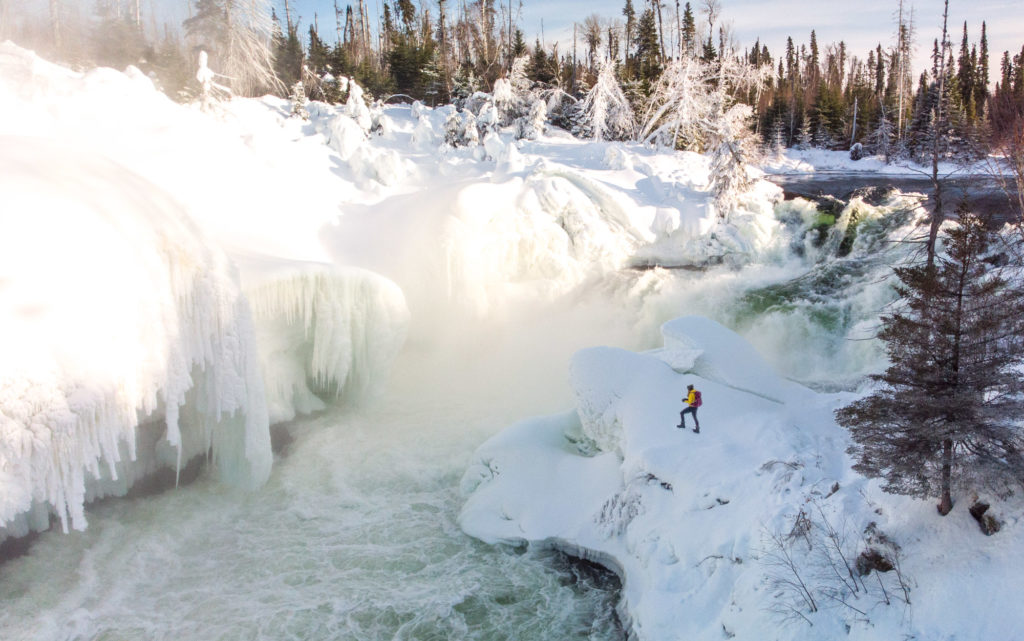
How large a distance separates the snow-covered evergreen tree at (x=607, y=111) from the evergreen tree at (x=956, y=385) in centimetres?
2276

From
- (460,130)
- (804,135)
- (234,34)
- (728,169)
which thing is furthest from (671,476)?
(804,135)

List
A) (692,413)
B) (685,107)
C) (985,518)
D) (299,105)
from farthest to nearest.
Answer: (685,107), (299,105), (692,413), (985,518)

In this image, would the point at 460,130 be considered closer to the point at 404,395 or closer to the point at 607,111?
the point at 607,111

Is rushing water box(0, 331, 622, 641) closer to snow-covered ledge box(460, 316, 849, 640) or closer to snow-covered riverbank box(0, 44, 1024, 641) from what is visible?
snow-covered riverbank box(0, 44, 1024, 641)

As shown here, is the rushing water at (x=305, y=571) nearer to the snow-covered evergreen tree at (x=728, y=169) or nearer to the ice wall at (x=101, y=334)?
the ice wall at (x=101, y=334)

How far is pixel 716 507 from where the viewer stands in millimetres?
7086

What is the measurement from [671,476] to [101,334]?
6.99m

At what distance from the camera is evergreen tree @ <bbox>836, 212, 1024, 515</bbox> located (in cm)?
498

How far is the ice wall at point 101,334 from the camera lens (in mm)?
6055

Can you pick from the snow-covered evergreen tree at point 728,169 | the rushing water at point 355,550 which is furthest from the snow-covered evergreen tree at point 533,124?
Answer: the rushing water at point 355,550

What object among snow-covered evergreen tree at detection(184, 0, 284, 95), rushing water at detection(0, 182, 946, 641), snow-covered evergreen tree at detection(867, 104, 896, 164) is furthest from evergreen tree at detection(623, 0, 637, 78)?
rushing water at detection(0, 182, 946, 641)

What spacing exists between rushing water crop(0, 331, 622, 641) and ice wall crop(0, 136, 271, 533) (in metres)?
0.80

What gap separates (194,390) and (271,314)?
2.10 meters

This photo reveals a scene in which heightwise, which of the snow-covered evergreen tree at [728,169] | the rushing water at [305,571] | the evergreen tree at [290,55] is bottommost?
the rushing water at [305,571]
